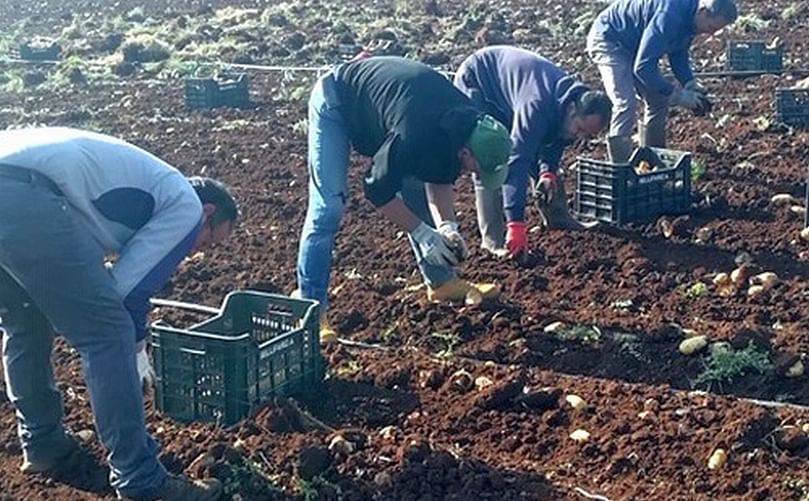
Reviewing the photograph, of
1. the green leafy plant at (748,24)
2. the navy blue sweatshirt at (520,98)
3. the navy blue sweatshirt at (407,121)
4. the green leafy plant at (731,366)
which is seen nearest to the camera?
the navy blue sweatshirt at (407,121)

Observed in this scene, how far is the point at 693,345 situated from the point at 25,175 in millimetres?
3308

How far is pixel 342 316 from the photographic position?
25.3 feet

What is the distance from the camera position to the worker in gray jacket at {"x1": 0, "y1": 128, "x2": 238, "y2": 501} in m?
4.91

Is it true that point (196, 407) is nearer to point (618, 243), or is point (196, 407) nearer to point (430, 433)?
point (430, 433)

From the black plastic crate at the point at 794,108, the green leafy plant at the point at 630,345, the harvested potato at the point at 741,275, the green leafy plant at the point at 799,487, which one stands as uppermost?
the green leafy plant at the point at 799,487

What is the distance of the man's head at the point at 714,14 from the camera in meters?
9.59

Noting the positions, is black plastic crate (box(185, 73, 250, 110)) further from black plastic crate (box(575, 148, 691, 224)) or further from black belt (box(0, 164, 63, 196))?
black belt (box(0, 164, 63, 196))

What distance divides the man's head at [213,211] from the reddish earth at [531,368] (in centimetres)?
82

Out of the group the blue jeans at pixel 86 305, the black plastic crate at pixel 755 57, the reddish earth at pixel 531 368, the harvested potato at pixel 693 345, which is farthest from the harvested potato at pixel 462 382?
the black plastic crate at pixel 755 57

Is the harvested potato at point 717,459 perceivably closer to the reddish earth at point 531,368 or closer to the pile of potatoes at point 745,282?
the reddish earth at point 531,368

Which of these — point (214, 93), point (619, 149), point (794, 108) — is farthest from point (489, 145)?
point (214, 93)

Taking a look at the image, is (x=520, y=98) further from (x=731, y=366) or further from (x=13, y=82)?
(x=13, y=82)

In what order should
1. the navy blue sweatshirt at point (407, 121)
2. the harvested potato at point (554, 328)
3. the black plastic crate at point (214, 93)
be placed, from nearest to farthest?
the navy blue sweatshirt at point (407, 121) < the harvested potato at point (554, 328) < the black plastic crate at point (214, 93)

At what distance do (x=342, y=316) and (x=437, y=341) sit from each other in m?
0.67
